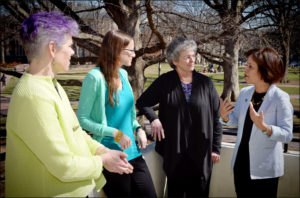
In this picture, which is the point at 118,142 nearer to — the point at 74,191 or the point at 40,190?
the point at 74,191

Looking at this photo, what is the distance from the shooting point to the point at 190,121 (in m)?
2.05

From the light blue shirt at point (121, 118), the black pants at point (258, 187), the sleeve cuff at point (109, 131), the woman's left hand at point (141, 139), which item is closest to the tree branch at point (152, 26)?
the light blue shirt at point (121, 118)

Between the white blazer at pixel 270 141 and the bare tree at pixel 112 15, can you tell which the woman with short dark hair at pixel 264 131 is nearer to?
the white blazer at pixel 270 141

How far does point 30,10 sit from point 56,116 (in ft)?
12.9

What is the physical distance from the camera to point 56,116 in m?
1.13

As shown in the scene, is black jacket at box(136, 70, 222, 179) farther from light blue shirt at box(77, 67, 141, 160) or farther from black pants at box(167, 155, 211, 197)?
light blue shirt at box(77, 67, 141, 160)

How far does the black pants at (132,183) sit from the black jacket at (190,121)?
32 cm

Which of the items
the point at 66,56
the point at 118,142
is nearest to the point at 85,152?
the point at 118,142

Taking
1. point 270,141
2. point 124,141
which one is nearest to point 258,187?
point 270,141

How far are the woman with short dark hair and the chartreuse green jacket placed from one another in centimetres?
135

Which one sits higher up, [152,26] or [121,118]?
[152,26]

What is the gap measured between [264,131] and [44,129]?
62.4 inches

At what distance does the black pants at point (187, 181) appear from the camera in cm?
210

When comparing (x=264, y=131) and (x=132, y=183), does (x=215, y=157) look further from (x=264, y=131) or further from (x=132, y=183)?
(x=132, y=183)
